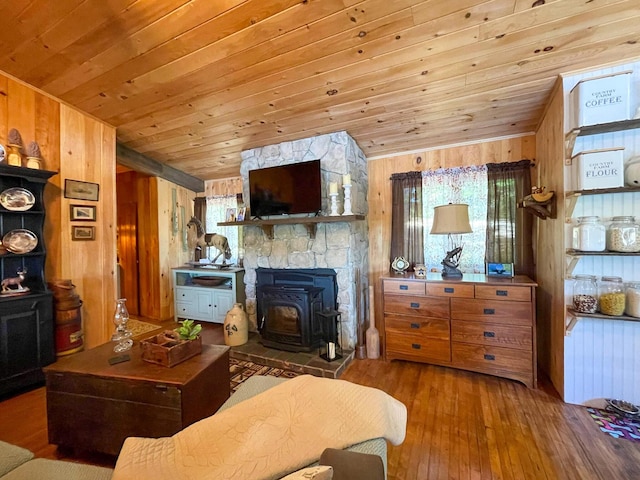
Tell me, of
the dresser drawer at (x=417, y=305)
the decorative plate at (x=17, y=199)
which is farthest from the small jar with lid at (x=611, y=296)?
the decorative plate at (x=17, y=199)

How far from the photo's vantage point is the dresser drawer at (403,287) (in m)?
2.62

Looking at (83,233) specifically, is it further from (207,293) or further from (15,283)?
(207,293)

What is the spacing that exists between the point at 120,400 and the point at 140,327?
2984mm

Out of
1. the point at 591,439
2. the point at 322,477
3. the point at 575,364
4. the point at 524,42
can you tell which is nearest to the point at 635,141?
the point at 524,42

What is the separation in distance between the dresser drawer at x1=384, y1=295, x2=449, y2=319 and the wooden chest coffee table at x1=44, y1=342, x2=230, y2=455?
1772 millimetres

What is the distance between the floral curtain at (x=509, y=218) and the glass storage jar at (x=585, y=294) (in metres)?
0.69

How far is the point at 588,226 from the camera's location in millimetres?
1870

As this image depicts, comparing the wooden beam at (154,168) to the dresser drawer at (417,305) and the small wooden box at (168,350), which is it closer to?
the small wooden box at (168,350)

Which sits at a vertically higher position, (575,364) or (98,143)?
(98,143)

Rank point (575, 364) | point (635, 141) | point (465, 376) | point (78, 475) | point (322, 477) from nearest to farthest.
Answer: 1. point (322, 477)
2. point (78, 475)
3. point (635, 141)
4. point (575, 364)
5. point (465, 376)

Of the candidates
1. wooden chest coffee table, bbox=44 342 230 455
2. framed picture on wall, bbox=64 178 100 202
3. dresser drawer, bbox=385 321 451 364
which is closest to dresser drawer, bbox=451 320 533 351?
dresser drawer, bbox=385 321 451 364

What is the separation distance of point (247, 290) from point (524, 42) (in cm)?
345

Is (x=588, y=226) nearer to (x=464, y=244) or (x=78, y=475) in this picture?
(x=464, y=244)

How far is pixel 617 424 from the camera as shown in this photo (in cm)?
180
